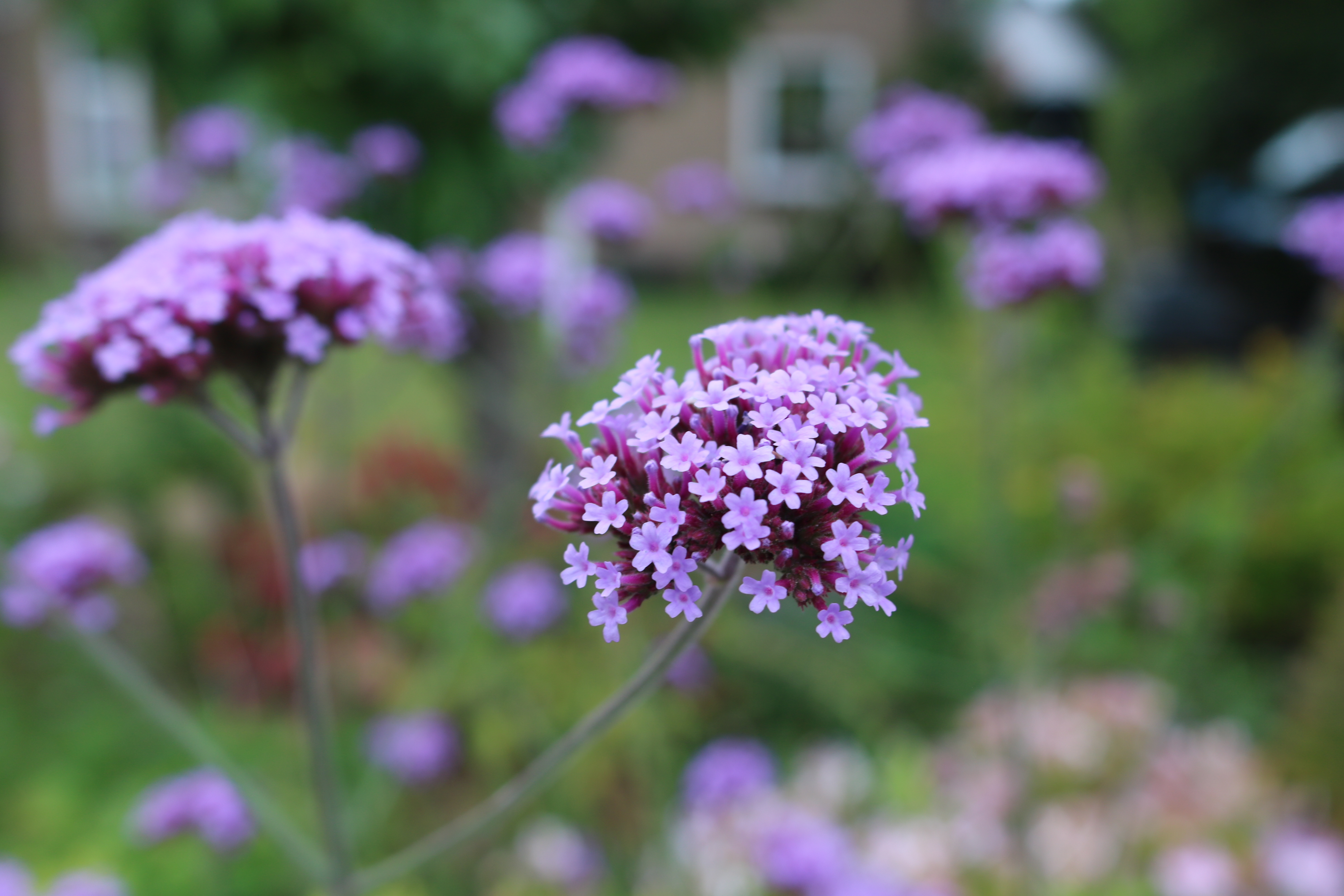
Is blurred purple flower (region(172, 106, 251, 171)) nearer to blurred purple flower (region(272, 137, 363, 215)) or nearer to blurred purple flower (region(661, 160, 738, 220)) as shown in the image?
blurred purple flower (region(272, 137, 363, 215))

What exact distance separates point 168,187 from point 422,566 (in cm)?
250

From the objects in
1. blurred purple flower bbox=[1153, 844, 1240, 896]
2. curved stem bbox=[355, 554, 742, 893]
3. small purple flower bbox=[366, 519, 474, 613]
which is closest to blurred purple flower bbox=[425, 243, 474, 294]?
small purple flower bbox=[366, 519, 474, 613]

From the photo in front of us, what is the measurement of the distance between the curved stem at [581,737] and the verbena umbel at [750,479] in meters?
0.06

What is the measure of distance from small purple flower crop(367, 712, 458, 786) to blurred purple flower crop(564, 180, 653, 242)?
1.55 meters

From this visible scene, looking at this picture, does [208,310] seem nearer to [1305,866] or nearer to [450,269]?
[450,269]

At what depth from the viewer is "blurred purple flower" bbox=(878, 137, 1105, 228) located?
2.38 metres

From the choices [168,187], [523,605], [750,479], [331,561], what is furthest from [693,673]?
[168,187]

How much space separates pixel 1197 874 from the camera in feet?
8.71

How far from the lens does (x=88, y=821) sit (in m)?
3.05

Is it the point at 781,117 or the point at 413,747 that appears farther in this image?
the point at 781,117

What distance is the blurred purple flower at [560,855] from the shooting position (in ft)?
8.99

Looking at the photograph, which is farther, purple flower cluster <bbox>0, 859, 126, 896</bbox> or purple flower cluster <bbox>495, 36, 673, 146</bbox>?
purple flower cluster <bbox>495, 36, 673, 146</bbox>

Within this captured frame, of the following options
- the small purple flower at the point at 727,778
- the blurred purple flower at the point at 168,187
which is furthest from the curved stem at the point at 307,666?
the blurred purple flower at the point at 168,187

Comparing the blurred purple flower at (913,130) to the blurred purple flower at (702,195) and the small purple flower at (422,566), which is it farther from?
the small purple flower at (422,566)
